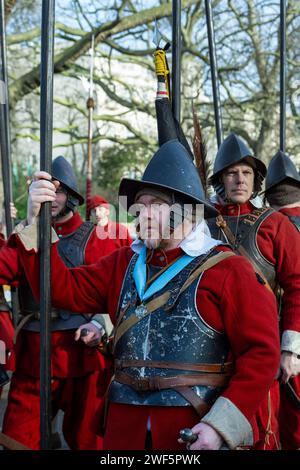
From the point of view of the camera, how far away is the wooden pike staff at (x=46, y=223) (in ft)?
9.26

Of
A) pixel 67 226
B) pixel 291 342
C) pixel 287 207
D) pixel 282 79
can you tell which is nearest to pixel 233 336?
pixel 291 342

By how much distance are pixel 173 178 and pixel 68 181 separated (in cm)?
191

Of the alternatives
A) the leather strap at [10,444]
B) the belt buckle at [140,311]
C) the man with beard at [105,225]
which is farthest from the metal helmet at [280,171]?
the leather strap at [10,444]

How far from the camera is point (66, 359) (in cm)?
447

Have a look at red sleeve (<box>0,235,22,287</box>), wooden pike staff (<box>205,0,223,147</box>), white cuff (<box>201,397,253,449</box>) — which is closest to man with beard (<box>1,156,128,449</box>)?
red sleeve (<box>0,235,22,287</box>)

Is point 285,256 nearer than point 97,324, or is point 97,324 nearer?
point 285,256

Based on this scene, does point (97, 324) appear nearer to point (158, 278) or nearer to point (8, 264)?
point (8, 264)

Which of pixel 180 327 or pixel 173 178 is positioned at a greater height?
pixel 173 178

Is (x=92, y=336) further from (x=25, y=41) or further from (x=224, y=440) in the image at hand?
(x=25, y=41)

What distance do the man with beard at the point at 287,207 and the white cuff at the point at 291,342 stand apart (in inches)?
22.3

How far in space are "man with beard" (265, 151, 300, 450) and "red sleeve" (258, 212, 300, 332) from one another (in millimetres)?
321

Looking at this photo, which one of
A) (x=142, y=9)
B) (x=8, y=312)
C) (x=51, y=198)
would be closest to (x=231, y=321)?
(x=51, y=198)

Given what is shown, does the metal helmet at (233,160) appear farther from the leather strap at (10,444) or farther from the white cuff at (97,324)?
the leather strap at (10,444)

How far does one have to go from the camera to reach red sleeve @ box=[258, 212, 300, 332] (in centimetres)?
389
